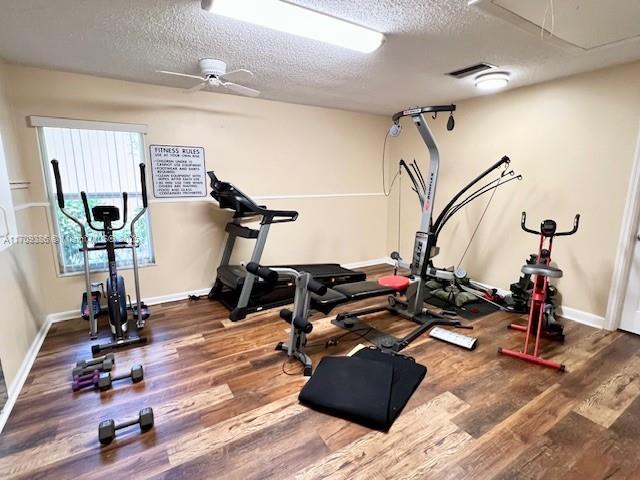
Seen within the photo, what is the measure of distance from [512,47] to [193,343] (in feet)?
11.0

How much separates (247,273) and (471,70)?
2815mm

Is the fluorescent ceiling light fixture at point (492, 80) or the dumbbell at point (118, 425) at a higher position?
the fluorescent ceiling light fixture at point (492, 80)

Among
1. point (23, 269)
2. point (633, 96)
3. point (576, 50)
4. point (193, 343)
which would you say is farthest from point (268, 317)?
point (633, 96)

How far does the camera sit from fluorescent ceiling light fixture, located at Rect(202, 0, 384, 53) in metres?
1.78

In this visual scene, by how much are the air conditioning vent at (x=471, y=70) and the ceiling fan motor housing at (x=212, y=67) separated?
1989mm

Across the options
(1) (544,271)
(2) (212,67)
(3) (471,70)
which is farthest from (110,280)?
(3) (471,70)

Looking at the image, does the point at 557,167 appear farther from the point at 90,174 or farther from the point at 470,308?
the point at 90,174

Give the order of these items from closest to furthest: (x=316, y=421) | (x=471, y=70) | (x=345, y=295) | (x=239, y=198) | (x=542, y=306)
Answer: (x=316, y=421) < (x=542, y=306) < (x=345, y=295) < (x=471, y=70) < (x=239, y=198)

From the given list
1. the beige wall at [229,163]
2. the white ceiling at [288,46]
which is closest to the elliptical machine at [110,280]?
the beige wall at [229,163]

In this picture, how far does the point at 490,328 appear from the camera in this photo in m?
2.97

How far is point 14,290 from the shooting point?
7.54 ft

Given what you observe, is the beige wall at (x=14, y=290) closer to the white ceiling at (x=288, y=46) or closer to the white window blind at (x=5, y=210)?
the white window blind at (x=5, y=210)

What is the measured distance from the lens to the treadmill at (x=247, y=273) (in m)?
3.17

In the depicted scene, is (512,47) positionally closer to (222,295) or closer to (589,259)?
(589,259)
